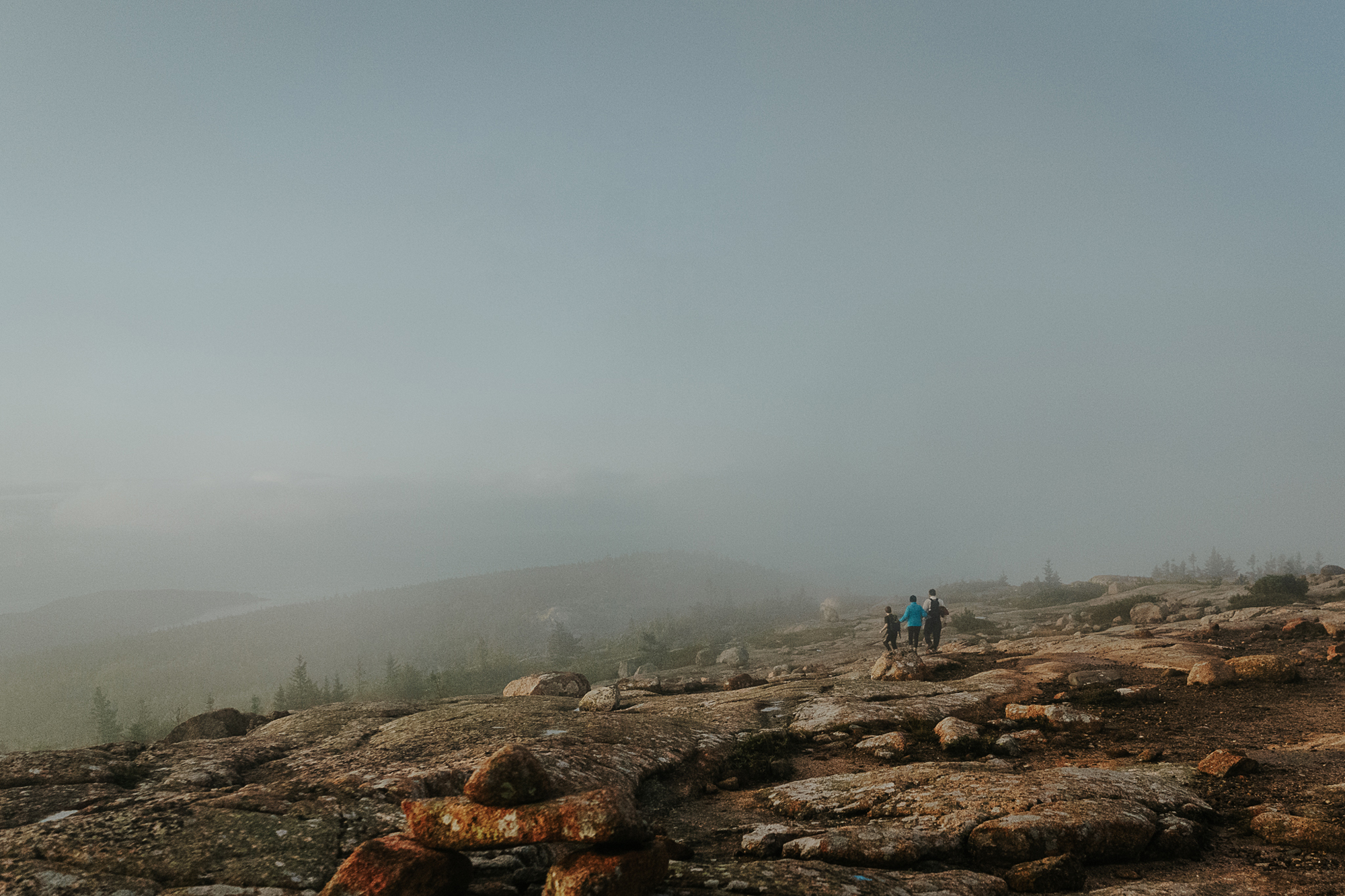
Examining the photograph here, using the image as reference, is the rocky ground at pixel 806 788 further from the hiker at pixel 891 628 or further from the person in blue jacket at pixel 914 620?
the hiker at pixel 891 628

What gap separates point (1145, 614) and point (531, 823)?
4744 cm

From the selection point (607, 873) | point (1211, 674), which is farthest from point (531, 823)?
point (1211, 674)

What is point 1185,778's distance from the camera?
32.7ft

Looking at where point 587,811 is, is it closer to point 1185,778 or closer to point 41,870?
point 41,870

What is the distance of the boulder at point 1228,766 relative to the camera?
10.0 meters

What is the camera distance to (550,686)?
A: 63.9ft

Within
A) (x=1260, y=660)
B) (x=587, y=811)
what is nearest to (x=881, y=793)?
(x=587, y=811)

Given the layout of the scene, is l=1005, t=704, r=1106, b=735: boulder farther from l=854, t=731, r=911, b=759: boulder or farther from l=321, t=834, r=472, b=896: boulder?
l=321, t=834, r=472, b=896: boulder

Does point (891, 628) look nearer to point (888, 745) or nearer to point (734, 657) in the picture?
point (888, 745)

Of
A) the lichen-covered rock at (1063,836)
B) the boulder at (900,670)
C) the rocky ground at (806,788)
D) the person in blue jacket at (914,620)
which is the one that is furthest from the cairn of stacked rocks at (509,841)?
the person in blue jacket at (914,620)

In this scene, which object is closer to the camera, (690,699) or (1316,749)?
(1316,749)

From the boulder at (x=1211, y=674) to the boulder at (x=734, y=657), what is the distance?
3200 cm

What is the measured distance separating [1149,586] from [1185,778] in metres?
69.9

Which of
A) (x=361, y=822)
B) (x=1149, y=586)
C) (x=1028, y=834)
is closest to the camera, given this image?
(x=1028, y=834)
